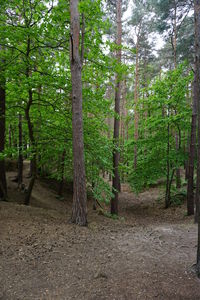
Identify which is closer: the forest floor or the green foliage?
the forest floor

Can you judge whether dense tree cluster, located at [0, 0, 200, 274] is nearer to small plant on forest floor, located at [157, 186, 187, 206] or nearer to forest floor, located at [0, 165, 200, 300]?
forest floor, located at [0, 165, 200, 300]

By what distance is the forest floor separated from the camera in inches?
101

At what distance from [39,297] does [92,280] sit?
815mm

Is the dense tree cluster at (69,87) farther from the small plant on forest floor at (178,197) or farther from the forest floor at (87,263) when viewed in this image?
the small plant on forest floor at (178,197)

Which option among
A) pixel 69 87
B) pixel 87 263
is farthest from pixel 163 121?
pixel 87 263

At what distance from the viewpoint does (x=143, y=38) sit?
16.4m

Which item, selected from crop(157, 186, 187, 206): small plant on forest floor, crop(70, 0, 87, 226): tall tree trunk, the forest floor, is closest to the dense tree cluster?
crop(70, 0, 87, 226): tall tree trunk

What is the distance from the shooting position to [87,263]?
11.2 ft

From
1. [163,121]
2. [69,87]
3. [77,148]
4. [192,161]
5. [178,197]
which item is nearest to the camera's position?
[77,148]

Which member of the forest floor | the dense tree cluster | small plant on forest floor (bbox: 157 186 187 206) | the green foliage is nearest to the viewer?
the forest floor

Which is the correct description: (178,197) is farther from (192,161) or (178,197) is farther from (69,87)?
(69,87)

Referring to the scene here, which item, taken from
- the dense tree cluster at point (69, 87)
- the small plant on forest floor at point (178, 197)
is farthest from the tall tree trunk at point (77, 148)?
the small plant on forest floor at point (178, 197)

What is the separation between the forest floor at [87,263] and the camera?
2.56m

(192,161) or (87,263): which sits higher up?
(192,161)
